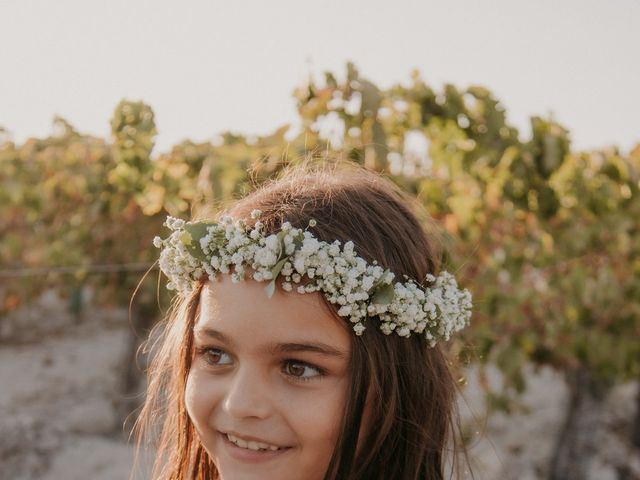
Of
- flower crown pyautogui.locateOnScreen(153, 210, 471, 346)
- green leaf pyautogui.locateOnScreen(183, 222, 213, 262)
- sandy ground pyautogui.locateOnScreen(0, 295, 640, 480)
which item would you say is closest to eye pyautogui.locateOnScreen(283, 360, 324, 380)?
flower crown pyautogui.locateOnScreen(153, 210, 471, 346)

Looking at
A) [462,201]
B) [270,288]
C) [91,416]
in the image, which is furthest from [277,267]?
[91,416]

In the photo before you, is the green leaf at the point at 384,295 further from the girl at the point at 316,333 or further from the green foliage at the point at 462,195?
the green foliage at the point at 462,195

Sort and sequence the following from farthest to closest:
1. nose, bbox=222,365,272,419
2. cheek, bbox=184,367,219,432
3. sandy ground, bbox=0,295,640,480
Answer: sandy ground, bbox=0,295,640,480 → cheek, bbox=184,367,219,432 → nose, bbox=222,365,272,419

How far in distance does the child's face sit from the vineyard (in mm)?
768

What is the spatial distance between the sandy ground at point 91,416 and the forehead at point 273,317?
3066mm

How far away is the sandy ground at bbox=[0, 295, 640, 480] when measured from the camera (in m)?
6.23

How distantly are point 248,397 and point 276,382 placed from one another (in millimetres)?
68

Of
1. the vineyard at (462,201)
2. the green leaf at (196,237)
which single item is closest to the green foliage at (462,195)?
the vineyard at (462,201)

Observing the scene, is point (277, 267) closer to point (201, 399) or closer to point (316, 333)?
point (316, 333)

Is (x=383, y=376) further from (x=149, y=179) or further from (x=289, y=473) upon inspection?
(x=149, y=179)

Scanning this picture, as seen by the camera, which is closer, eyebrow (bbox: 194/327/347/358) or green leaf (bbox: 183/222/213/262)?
eyebrow (bbox: 194/327/347/358)

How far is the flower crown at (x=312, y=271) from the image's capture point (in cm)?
155

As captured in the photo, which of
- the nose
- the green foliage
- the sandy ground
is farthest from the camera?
the sandy ground

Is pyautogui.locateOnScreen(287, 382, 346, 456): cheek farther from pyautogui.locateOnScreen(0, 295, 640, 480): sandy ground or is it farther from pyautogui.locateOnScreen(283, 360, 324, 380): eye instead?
pyautogui.locateOnScreen(0, 295, 640, 480): sandy ground
